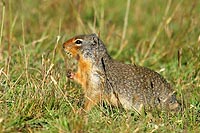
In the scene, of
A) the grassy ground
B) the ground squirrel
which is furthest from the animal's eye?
the grassy ground

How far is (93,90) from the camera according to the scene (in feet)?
17.0

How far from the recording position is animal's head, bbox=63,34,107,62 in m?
5.26

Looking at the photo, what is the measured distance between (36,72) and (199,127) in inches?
73.5

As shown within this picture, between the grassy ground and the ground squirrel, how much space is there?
0.52ft

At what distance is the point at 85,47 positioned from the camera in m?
5.30

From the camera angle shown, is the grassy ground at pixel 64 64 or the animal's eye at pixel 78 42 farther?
the animal's eye at pixel 78 42

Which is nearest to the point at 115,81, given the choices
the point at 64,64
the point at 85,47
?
the point at 85,47

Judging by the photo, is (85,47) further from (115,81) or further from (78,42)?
(115,81)

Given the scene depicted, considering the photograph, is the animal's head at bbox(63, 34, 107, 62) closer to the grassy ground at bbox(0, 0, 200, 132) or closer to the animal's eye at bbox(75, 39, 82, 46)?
the animal's eye at bbox(75, 39, 82, 46)

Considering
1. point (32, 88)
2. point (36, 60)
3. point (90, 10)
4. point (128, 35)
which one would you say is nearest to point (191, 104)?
point (32, 88)

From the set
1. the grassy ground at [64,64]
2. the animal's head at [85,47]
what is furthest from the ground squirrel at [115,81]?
the grassy ground at [64,64]

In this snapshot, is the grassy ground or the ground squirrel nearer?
the grassy ground

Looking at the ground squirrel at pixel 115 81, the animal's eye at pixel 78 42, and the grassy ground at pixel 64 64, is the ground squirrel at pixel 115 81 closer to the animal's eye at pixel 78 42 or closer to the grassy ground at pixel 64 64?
the animal's eye at pixel 78 42

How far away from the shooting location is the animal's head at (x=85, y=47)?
5262 mm
